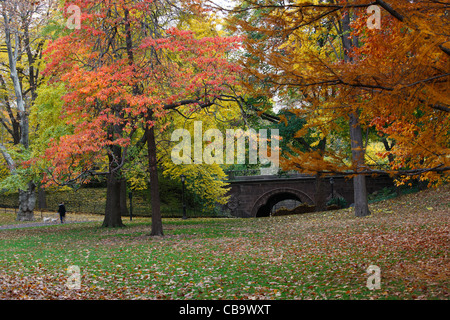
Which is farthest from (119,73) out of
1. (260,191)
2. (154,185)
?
(260,191)

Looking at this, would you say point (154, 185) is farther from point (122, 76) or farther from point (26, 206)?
point (26, 206)

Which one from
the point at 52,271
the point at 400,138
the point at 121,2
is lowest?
the point at 52,271

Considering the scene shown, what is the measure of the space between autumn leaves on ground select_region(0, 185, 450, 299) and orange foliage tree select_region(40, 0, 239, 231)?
119 inches

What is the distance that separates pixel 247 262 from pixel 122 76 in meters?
7.61

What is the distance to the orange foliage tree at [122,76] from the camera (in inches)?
574

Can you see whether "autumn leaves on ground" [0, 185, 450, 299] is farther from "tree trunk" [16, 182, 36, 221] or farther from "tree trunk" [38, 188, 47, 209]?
"tree trunk" [38, 188, 47, 209]

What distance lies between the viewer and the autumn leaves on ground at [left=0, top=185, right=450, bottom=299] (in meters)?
7.37

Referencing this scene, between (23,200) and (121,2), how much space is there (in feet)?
58.2

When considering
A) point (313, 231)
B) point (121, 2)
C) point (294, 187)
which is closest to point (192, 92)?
point (121, 2)

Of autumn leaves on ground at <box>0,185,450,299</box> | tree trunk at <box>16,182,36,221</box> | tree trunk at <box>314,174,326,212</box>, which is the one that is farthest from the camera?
tree trunk at <box>16,182,36,221</box>

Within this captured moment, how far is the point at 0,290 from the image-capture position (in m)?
7.58

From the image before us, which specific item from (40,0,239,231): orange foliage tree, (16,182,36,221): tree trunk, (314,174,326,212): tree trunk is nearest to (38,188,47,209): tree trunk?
(16,182,36,221): tree trunk

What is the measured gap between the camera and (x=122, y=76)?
564 inches

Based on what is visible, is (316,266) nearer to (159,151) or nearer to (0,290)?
(0,290)
